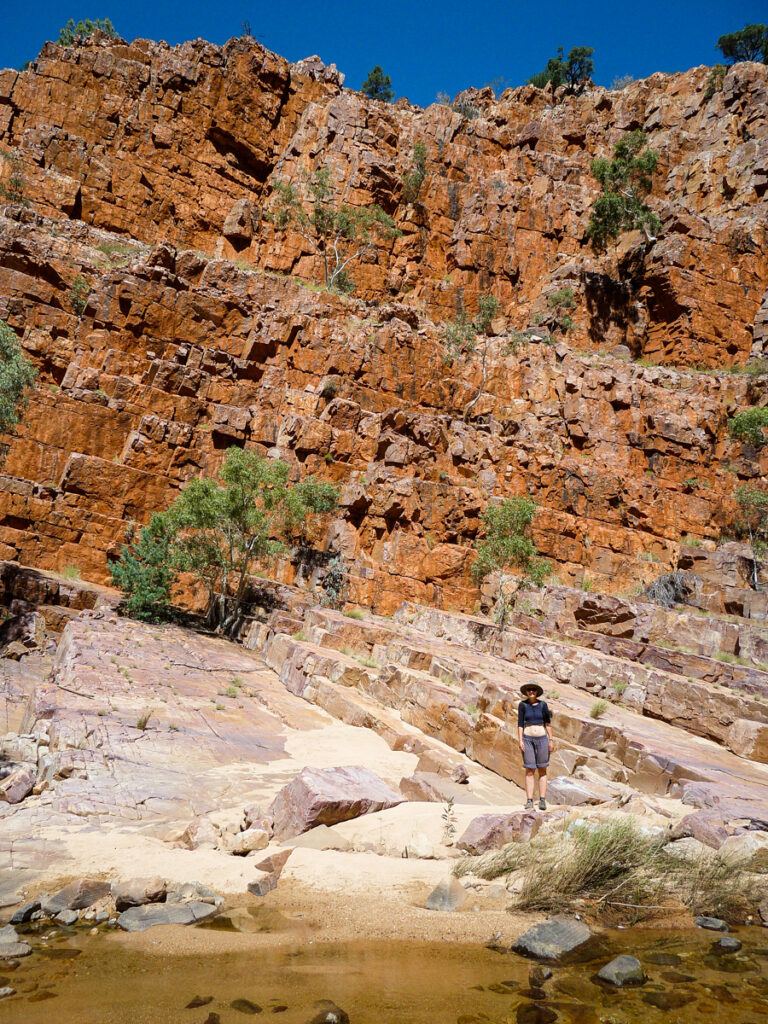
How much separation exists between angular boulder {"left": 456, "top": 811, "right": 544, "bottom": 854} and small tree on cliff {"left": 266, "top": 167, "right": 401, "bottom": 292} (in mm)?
47166

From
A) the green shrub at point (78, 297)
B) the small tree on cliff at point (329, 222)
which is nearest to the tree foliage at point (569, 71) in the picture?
the small tree on cliff at point (329, 222)

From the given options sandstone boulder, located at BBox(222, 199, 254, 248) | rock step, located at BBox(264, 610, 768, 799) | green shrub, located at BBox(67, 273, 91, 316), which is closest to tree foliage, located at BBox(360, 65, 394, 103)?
sandstone boulder, located at BBox(222, 199, 254, 248)

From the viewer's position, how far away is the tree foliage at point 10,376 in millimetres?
Result: 17203

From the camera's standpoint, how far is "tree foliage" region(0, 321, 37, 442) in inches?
677

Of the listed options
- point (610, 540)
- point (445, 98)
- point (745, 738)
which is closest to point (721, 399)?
point (610, 540)

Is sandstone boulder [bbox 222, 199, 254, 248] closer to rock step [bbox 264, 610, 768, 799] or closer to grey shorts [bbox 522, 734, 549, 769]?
rock step [bbox 264, 610, 768, 799]

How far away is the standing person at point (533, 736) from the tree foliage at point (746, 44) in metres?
77.9

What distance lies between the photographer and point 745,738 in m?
11.5

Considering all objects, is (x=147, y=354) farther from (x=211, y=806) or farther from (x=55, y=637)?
(x=211, y=806)

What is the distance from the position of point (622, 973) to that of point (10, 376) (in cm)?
1930

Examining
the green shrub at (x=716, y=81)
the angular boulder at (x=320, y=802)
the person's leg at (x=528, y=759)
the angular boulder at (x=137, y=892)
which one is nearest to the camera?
the angular boulder at (x=137, y=892)

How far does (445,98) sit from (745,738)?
6985 centimetres

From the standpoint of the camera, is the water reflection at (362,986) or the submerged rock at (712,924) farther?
the submerged rock at (712,924)

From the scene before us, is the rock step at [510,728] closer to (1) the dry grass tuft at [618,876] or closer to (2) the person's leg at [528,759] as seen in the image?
(2) the person's leg at [528,759]
